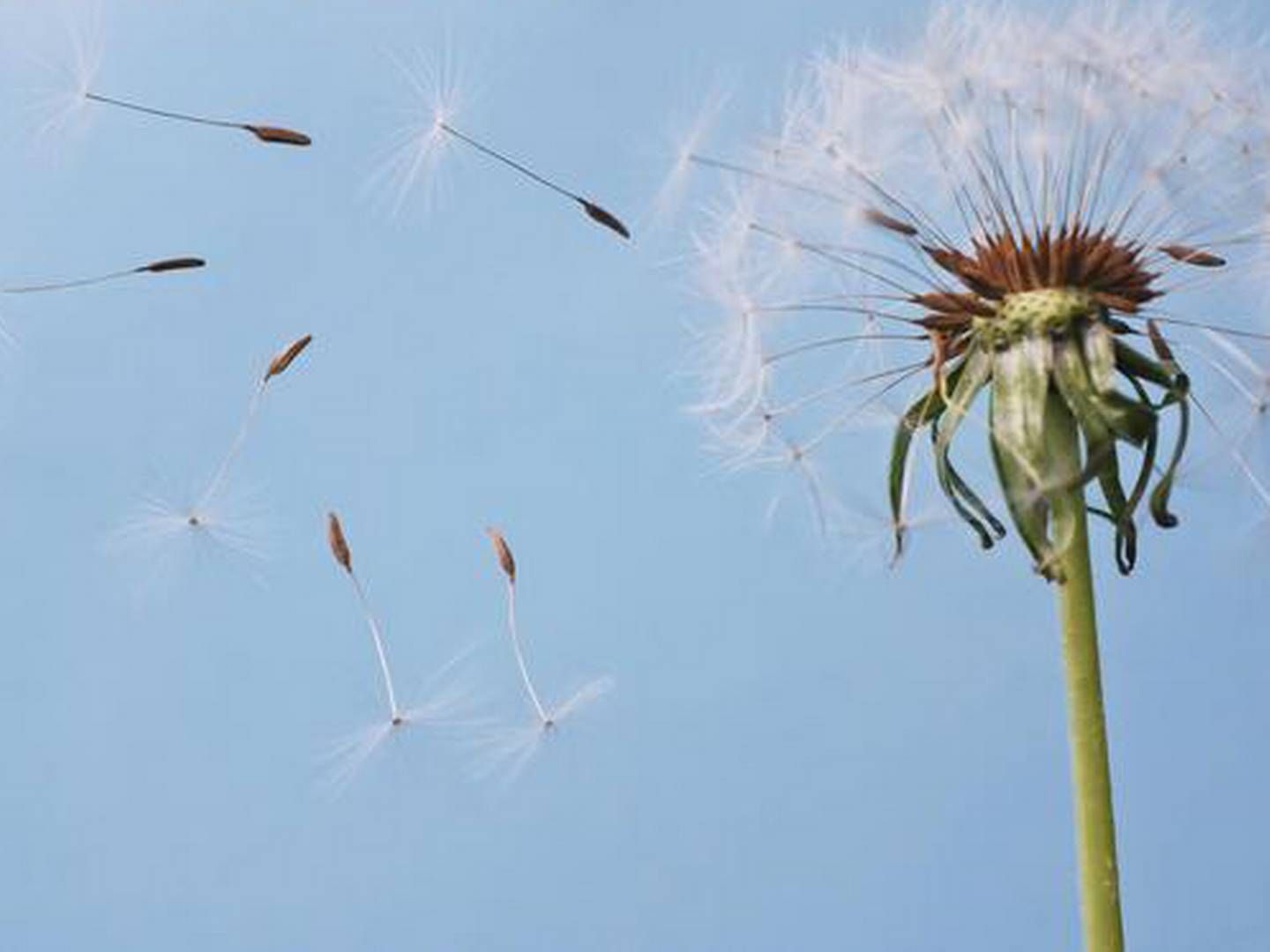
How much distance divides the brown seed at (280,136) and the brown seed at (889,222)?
109 centimetres

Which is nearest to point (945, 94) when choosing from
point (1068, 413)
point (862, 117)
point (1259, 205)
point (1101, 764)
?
point (862, 117)

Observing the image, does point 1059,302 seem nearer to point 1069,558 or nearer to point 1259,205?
point 1069,558

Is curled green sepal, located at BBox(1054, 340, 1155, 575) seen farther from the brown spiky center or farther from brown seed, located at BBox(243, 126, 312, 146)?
brown seed, located at BBox(243, 126, 312, 146)

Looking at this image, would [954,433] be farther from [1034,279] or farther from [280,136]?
[280,136]

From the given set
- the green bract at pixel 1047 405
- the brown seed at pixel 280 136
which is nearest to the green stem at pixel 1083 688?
the green bract at pixel 1047 405

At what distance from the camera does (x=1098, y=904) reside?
4309 millimetres

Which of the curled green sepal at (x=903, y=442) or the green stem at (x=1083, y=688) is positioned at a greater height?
the curled green sepal at (x=903, y=442)

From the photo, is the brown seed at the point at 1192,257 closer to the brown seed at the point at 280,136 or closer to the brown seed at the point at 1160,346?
the brown seed at the point at 1160,346

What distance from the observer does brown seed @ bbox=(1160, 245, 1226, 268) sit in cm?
477

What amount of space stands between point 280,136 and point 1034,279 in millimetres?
1360

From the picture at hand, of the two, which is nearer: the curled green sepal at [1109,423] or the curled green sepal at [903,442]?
the curled green sepal at [1109,423]

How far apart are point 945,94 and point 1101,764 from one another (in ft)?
5.20

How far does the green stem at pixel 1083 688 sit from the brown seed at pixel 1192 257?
1.55 ft

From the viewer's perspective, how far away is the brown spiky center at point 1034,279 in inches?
181
